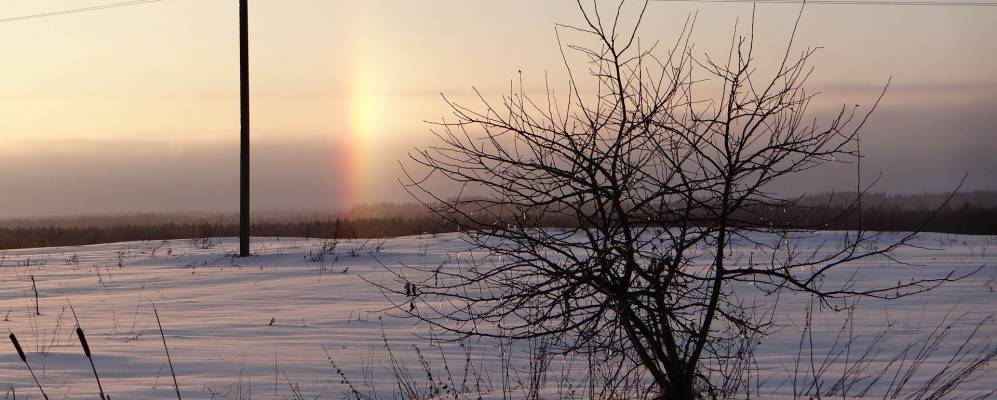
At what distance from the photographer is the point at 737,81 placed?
4.83m

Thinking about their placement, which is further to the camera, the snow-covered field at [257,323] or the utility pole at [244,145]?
the utility pole at [244,145]

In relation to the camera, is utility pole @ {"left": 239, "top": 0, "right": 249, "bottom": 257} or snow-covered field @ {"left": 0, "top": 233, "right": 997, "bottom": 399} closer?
snow-covered field @ {"left": 0, "top": 233, "right": 997, "bottom": 399}

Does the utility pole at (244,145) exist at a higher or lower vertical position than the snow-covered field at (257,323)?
higher

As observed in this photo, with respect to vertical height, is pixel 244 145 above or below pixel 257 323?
above

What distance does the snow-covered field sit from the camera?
684 centimetres

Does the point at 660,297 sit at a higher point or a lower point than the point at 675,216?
lower

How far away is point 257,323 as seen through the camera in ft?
Result: 32.4

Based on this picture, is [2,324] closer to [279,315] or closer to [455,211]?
[279,315]

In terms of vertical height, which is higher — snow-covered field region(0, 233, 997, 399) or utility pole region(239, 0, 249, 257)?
utility pole region(239, 0, 249, 257)

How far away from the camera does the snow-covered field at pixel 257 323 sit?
22.4 ft

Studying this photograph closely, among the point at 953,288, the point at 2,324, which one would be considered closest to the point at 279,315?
the point at 2,324

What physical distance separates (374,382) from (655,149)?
9.73 feet

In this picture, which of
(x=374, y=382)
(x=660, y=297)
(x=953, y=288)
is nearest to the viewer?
(x=660, y=297)

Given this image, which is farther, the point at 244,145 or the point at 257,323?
the point at 244,145
